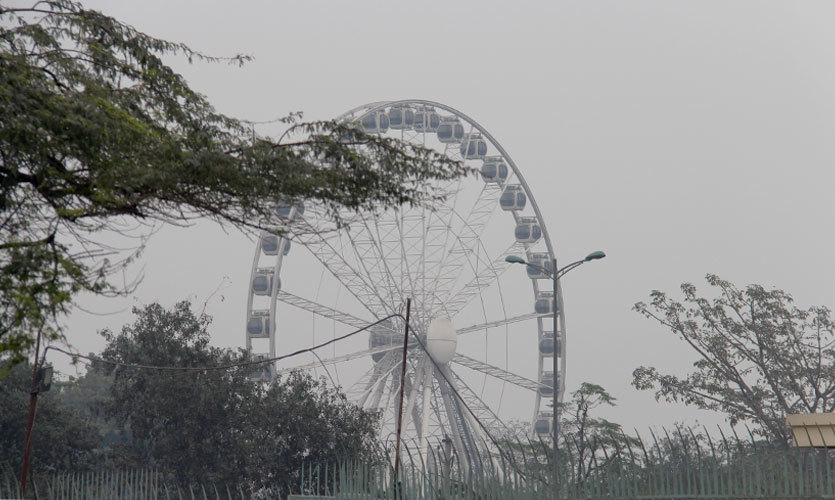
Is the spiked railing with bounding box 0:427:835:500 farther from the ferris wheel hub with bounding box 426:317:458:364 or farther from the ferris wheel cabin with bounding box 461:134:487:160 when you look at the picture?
the ferris wheel cabin with bounding box 461:134:487:160

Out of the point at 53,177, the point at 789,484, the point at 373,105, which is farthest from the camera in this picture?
the point at 373,105

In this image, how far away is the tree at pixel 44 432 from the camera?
114ft

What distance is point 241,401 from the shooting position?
36.6 metres

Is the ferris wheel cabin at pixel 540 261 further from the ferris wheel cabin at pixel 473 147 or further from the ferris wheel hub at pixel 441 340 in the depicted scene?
the ferris wheel hub at pixel 441 340

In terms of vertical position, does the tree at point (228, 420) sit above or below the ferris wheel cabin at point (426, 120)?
below

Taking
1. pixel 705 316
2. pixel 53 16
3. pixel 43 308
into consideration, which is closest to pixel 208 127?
pixel 53 16

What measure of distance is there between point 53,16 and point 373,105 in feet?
89.3

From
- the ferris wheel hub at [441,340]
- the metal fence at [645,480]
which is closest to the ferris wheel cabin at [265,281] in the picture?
the ferris wheel hub at [441,340]

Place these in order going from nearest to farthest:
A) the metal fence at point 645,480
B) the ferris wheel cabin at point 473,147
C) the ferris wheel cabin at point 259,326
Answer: the metal fence at point 645,480
the ferris wheel cabin at point 259,326
the ferris wheel cabin at point 473,147

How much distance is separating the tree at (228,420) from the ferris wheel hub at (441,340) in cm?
308

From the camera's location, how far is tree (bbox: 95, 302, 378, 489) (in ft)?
116

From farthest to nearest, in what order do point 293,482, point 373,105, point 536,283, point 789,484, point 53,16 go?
point 536,283
point 373,105
point 293,482
point 53,16
point 789,484

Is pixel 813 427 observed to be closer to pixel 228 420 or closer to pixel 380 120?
pixel 228 420

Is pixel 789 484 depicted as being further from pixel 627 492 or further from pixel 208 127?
pixel 208 127
